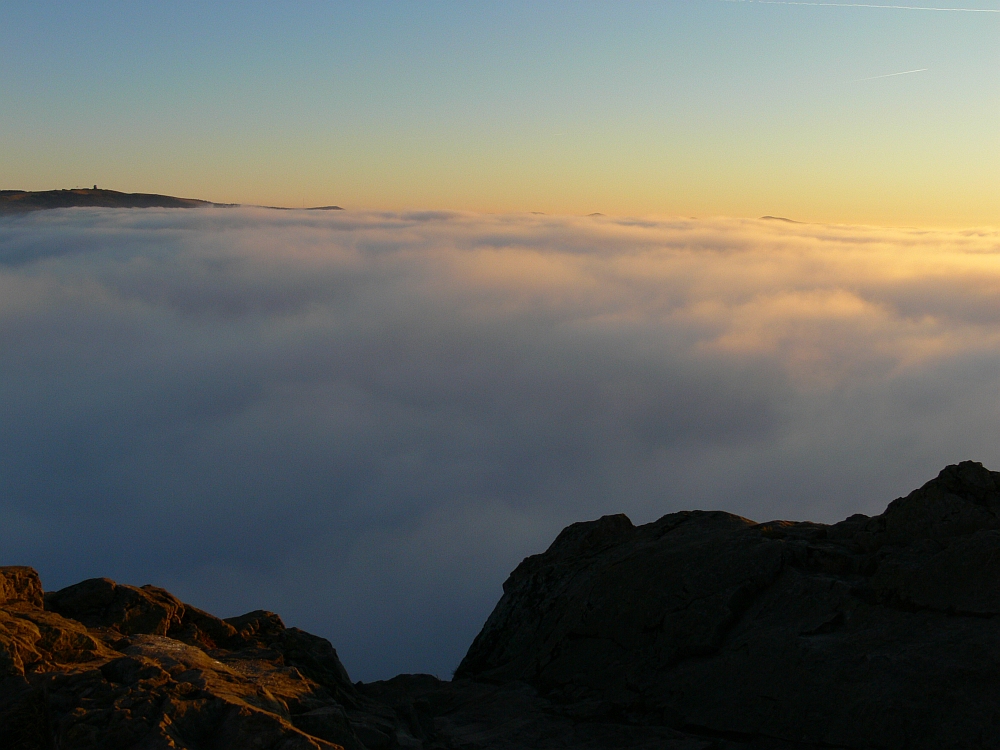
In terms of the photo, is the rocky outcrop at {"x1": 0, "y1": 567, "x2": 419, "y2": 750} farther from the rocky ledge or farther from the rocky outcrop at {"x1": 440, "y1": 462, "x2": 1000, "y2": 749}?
the rocky outcrop at {"x1": 440, "y1": 462, "x2": 1000, "y2": 749}

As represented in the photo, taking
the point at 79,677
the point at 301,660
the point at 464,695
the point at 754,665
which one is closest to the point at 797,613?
the point at 754,665

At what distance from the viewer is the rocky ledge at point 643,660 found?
7770 millimetres

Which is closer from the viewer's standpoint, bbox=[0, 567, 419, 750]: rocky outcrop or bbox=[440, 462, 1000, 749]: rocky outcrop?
bbox=[0, 567, 419, 750]: rocky outcrop

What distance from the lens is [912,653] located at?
30.9 feet

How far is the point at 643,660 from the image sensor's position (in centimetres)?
1160

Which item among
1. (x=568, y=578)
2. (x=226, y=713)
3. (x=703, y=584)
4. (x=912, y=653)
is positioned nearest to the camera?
(x=226, y=713)

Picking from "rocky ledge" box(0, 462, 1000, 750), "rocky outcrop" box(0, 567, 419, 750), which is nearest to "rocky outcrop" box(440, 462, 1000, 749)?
"rocky ledge" box(0, 462, 1000, 750)

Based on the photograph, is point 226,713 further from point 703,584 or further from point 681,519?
point 681,519

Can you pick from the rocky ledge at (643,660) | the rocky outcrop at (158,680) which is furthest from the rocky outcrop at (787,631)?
the rocky outcrop at (158,680)

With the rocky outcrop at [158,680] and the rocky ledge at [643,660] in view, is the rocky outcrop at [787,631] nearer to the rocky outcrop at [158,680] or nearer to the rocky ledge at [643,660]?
the rocky ledge at [643,660]

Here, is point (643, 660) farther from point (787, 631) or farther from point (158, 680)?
point (158, 680)

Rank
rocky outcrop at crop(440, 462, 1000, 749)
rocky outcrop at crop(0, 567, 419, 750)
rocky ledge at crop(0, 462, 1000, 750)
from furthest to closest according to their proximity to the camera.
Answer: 1. rocky outcrop at crop(440, 462, 1000, 749)
2. rocky ledge at crop(0, 462, 1000, 750)
3. rocky outcrop at crop(0, 567, 419, 750)

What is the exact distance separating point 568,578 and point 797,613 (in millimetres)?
4387

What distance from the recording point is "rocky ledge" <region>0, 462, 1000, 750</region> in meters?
7.77
